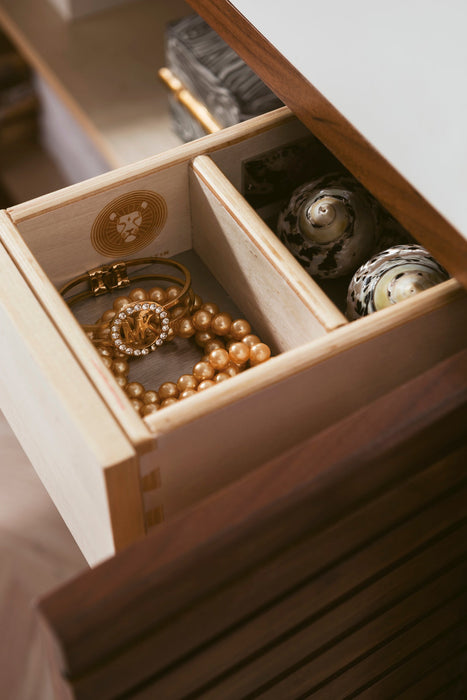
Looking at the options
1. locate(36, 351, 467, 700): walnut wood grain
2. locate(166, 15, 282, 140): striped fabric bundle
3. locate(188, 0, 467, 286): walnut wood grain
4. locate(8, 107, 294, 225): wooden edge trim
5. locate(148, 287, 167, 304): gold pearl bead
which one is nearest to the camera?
locate(36, 351, 467, 700): walnut wood grain

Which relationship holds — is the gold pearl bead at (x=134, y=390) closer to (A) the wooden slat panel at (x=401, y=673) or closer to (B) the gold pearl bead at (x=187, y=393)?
(B) the gold pearl bead at (x=187, y=393)

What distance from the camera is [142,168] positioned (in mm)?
603

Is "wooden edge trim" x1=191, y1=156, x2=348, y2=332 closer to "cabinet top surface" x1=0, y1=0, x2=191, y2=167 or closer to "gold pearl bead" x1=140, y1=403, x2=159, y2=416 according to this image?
"gold pearl bead" x1=140, y1=403, x2=159, y2=416

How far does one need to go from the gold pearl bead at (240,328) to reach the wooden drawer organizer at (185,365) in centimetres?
1

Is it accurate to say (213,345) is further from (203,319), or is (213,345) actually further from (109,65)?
(109,65)

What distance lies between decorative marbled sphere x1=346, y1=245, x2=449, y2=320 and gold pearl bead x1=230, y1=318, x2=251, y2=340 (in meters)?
0.09

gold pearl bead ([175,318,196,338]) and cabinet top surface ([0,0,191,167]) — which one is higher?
cabinet top surface ([0,0,191,167])

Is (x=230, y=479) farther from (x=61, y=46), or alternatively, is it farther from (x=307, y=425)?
(x=61, y=46)

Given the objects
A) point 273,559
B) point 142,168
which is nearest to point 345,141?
point 142,168

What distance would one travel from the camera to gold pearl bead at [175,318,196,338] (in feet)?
2.19

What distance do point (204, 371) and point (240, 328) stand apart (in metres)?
0.05

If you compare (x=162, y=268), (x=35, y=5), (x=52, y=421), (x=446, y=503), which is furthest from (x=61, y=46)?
(x=446, y=503)

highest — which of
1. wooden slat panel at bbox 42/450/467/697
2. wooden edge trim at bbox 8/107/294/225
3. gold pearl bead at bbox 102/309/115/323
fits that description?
wooden edge trim at bbox 8/107/294/225

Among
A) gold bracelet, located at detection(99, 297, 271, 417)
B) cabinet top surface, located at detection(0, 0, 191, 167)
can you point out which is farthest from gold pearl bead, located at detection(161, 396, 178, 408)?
cabinet top surface, located at detection(0, 0, 191, 167)
